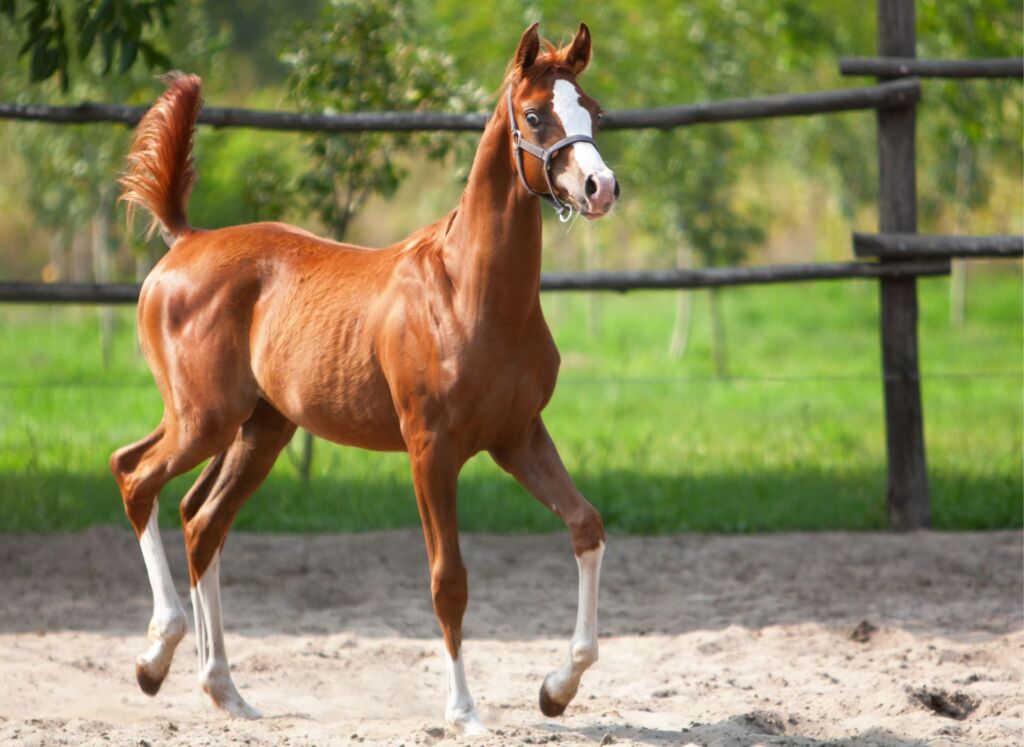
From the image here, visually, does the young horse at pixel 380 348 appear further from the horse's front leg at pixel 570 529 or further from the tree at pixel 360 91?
the tree at pixel 360 91

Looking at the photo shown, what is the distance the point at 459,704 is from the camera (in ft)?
11.4

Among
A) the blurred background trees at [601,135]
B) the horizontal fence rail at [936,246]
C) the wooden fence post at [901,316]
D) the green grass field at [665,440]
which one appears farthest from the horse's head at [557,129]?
the green grass field at [665,440]

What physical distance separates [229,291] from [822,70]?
44.6ft

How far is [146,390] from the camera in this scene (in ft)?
34.1

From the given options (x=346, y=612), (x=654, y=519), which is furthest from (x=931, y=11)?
(x=346, y=612)

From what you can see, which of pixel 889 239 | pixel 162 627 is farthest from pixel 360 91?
pixel 162 627

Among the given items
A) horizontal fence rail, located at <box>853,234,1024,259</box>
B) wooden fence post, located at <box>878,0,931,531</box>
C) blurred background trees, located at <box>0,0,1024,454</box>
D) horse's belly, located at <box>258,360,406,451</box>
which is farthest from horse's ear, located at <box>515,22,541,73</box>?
wooden fence post, located at <box>878,0,931,531</box>

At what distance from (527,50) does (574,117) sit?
0.77 feet

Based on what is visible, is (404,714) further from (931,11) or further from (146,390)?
(146,390)

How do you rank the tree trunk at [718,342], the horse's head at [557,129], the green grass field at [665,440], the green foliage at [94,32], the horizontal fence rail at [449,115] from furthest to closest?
the tree trunk at [718,342], the green grass field at [665,440], the horizontal fence rail at [449,115], the green foliage at [94,32], the horse's head at [557,129]

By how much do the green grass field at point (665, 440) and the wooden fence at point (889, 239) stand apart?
19.6 inches

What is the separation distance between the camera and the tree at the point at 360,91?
6.75m

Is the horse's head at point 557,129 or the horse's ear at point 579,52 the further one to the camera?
the horse's ear at point 579,52

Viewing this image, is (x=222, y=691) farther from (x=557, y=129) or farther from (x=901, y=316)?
(x=901, y=316)
